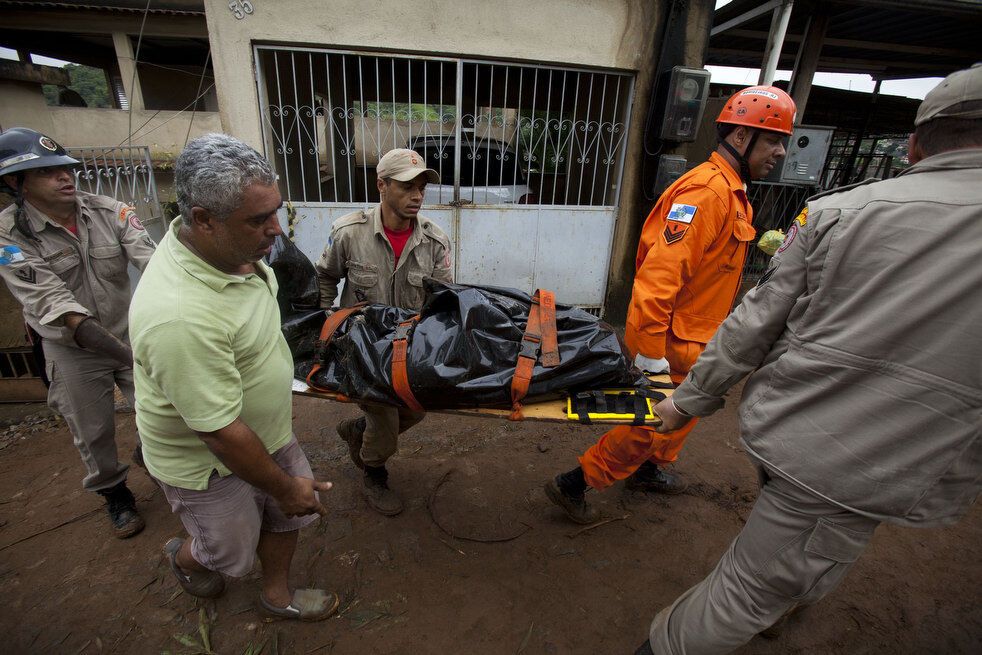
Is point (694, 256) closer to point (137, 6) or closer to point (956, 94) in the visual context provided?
point (956, 94)

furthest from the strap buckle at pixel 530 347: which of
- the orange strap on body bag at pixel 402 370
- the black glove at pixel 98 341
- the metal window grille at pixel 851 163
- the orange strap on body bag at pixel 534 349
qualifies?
the metal window grille at pixel 851 163

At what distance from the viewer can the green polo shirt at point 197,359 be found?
3.87 ft

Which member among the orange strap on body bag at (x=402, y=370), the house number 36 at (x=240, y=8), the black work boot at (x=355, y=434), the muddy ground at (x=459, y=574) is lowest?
the muddy ground at (x=459, y=574)

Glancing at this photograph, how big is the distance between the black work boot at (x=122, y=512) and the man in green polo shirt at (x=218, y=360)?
1.09m

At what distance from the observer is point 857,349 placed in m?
1.16

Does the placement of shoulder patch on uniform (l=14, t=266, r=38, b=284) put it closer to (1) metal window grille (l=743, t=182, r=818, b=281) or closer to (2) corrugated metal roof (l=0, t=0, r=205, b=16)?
(1) metal window grille (l=743, t=182, r=818, b=281)

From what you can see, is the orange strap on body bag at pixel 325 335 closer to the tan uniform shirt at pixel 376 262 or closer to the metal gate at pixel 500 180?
the tan uniform shirt at pixel 376 262

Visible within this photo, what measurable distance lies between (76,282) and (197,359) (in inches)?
65.4

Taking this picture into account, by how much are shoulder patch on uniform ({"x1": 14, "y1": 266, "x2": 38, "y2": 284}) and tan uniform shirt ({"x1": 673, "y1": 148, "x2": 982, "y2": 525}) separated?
116 inches

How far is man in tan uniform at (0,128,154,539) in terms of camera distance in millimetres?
2023

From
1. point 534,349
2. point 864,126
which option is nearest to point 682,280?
point 534,349

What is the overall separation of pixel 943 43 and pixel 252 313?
8970mm

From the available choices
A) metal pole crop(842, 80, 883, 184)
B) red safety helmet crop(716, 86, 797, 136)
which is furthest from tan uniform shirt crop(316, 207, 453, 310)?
metal pole crop(842, 80, 883, 184)

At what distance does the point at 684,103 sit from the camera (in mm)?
4109
